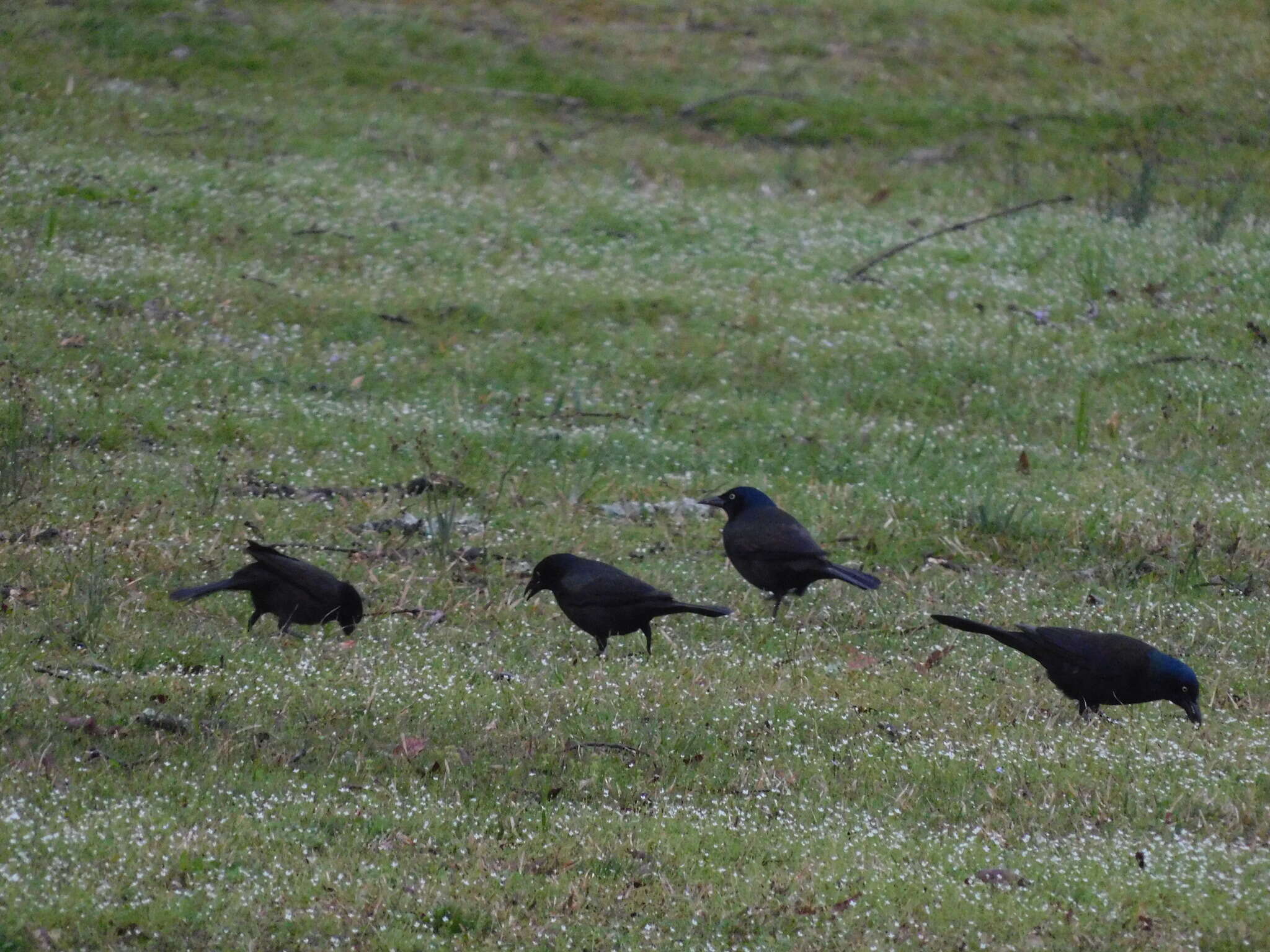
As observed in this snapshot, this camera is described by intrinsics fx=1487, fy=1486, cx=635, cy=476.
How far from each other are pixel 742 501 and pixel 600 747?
3.62 metres

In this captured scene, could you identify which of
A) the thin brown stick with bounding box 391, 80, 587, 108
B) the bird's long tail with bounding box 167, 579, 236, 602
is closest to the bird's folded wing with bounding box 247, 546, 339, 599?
the bird's long tail with bounding box 167, 579, 236, 602

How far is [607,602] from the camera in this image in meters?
8.41

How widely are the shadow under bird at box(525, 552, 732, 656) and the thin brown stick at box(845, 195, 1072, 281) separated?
9.56 m

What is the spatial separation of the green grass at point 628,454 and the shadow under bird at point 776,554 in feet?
0.83

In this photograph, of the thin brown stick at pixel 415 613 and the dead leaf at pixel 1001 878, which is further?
the thin brown stick at pixel 415 613

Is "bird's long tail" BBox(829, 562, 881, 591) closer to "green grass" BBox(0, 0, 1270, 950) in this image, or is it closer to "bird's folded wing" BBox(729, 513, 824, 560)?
"bird's folded wing" BBox(729, 513, 824, 560)

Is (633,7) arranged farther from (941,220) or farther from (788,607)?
(788,607)

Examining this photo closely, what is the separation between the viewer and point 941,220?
1984 centimetres

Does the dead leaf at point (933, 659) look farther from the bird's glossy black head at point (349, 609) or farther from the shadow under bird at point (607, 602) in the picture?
the bird's glossy black head at point (349, 609)

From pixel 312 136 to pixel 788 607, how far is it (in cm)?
1365

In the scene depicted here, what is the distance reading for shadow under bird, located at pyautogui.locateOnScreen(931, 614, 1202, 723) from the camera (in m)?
7.54

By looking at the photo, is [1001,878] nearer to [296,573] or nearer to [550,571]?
[550,571]

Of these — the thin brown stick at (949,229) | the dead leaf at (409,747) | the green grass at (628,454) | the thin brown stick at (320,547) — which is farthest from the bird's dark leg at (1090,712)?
the thin brown stick at (949,229)

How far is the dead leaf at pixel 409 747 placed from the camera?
21.5 feet
